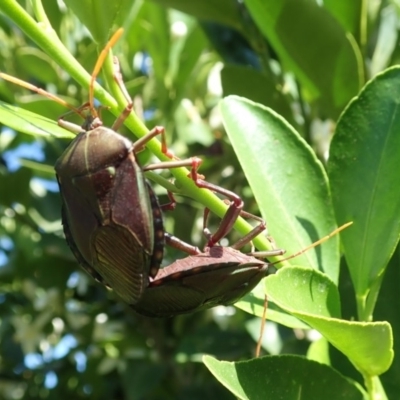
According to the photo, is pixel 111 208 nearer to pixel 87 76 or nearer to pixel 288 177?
pixel 87 76

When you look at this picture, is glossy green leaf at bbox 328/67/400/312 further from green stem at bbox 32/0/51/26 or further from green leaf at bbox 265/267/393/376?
green stem at bbox 32/0/51/26

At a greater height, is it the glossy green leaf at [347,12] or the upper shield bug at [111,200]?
the glossy green leaf at [347,12]

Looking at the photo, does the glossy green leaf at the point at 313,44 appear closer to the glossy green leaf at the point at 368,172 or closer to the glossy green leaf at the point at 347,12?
the glossy green leaf at the point at 347,12

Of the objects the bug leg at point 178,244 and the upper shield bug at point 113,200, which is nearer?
the upper shield bug at point 113,200

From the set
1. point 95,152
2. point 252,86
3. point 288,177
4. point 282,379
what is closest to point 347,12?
point 252,86

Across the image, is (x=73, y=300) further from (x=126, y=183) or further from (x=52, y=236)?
(x=126, y=183)

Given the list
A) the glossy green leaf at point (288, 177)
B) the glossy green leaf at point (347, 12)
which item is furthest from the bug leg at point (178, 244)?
the glossy green leaf at point (347, 12)

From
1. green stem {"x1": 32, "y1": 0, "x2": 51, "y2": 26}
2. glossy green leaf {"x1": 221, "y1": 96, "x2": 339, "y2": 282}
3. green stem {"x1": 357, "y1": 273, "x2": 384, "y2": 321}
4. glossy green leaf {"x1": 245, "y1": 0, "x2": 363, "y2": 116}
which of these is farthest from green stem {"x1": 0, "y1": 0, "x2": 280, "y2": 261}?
glossy green leaf {"x1": 245, "y1": 0, "x2": 363, "y2": 116}
